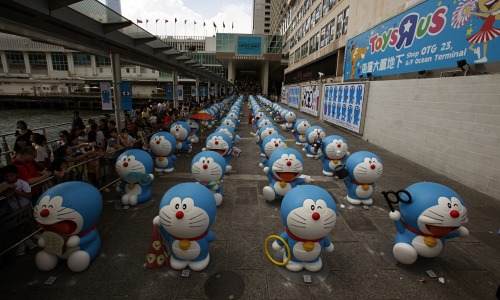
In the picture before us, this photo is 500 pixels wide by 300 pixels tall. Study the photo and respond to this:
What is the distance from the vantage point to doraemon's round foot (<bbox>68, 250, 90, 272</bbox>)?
4.54 meters

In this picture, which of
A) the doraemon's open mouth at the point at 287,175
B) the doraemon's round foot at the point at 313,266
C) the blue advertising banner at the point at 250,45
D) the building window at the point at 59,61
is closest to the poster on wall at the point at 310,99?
the doraemon's open mouth at the point at 287,175

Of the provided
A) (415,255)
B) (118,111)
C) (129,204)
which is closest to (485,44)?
(415,255)

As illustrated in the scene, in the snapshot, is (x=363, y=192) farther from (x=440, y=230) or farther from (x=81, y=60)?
(x=81, y=60)

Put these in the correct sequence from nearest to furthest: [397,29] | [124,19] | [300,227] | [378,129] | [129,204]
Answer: [300,227] < [129,204] < [124,19] < [397,29] < [378,129]

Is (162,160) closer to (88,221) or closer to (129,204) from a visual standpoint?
(129,204)

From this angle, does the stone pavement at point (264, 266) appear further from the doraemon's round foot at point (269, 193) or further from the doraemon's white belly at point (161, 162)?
the doraemon's white belly at point (161, 162)

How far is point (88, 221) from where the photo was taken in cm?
469

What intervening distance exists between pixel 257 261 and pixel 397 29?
46.9 feet

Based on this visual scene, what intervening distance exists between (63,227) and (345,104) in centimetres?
1785

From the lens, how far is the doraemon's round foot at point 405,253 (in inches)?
184

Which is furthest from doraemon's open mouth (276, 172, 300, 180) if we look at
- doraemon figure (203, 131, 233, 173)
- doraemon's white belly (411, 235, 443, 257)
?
doraemon's white belly (411, 235, 443, 257)

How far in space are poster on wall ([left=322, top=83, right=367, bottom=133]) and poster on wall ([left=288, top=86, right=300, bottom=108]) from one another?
1189 centimetres

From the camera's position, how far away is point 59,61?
185 feet

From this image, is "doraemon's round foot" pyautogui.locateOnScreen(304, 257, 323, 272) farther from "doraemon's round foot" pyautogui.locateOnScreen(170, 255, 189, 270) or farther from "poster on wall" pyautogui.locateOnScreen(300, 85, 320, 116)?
"poster on wall" pyautogui.locateOnScreen(300, 85, 320, 116)
